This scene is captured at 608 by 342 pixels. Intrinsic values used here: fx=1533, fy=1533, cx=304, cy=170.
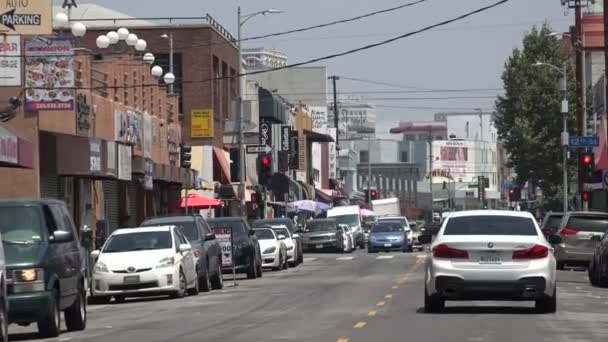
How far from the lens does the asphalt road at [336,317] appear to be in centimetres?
1978

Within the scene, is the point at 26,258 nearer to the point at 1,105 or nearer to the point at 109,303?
the point at 109,303

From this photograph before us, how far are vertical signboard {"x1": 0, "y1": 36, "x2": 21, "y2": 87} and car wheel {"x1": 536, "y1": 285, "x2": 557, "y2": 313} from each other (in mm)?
20376

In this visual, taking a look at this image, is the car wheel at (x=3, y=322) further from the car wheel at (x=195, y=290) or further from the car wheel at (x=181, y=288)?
the car wheel at (x=195, y=290)

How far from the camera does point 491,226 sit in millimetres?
23641

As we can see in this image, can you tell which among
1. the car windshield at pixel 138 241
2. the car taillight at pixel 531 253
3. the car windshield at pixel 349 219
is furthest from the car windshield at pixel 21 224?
the car windshield at pixel 349 219

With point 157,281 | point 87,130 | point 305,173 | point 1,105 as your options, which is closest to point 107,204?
point 87,130

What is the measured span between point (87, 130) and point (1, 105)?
245 inches

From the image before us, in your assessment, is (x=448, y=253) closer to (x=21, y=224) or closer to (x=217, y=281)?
(x=21, y=224)

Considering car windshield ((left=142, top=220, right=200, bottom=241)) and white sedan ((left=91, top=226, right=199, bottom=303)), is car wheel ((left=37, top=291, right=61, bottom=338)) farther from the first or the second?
car windshield ((left=142, top=220, right=200, bottom=241))

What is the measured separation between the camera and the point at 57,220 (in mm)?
22250

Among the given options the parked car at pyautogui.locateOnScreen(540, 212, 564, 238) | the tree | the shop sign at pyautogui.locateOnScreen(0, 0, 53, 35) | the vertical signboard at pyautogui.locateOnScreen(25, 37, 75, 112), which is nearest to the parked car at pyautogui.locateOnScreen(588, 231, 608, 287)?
the parked car at pyautogui.locateOnScreen(540, 212, 564, 238)

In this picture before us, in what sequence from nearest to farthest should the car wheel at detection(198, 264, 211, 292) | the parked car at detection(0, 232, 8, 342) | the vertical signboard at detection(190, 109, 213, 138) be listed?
the parked car at detection(0, 232, 8, 342), the car wheel at detection(198, 264, 211, 292), the vertical signboard at detection(190, 109, 213, 138)

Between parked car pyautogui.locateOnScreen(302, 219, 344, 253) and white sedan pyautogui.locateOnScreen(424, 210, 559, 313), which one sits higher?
white sedan pyautogui.locateOnScreen(424, 210, 559, 313)

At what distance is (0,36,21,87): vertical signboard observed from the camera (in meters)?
40.3
